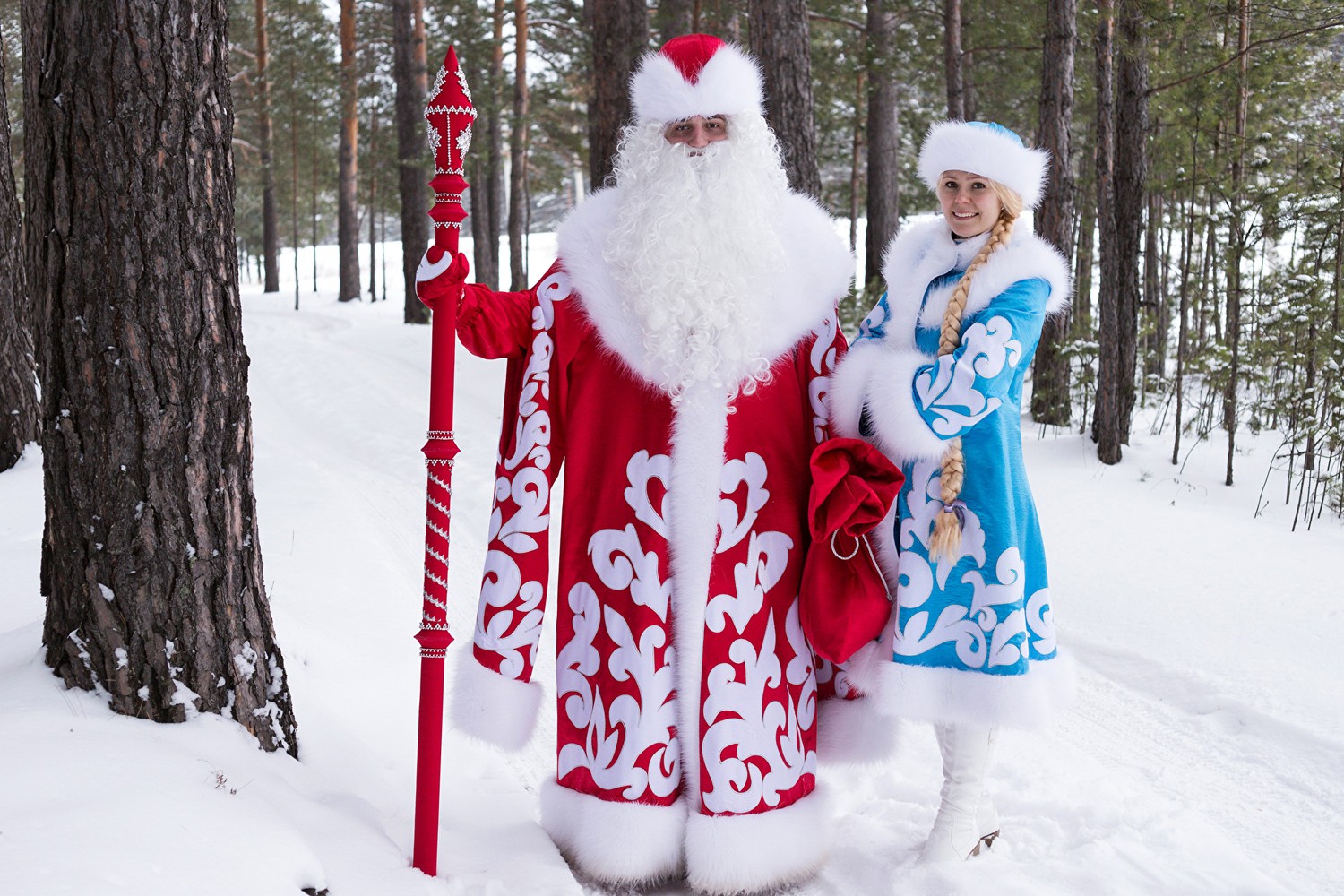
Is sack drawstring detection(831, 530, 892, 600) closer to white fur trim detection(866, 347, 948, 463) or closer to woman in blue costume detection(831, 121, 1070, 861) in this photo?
woman in blue costume detection(831, 121, 1070, 861)

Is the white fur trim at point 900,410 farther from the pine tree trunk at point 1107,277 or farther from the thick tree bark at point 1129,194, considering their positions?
the thick tree bark at point 1129,194

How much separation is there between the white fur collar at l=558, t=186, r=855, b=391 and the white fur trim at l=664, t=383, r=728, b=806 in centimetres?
13

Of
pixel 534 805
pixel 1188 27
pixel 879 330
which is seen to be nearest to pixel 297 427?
pixel 534 805

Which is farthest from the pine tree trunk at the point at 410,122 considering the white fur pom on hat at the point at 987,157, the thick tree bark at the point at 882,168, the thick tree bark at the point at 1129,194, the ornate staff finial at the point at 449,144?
the white fur pom on hat at the point at 987,157

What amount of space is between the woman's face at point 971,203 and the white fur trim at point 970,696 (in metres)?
1.30

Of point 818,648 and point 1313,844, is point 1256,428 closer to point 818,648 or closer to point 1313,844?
point 1313,844

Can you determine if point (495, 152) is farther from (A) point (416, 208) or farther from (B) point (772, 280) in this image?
(B) point (772, 280)

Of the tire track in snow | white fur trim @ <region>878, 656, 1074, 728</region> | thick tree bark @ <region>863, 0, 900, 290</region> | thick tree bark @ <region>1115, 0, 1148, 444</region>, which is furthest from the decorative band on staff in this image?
thick tree bark @ <region>863, 0, 900, 290</region>

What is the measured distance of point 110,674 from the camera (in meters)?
2.75

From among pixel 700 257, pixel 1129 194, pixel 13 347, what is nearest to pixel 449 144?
pixel 700 257

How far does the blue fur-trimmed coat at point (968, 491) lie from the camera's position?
2971 millimetres

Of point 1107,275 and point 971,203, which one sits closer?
point 971,203

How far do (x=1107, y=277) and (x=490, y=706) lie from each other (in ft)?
24.9

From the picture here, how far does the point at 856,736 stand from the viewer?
10.8 ft
